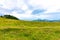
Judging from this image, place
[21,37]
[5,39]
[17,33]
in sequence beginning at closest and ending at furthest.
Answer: [5,39] → [21,37] → [17,33]

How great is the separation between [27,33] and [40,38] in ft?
14.7

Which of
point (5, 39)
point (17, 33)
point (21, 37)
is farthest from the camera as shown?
point (17, 33)

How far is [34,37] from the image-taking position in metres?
33.3

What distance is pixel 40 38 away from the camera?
108ft

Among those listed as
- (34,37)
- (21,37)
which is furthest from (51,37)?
(21,37)

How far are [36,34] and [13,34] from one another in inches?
200

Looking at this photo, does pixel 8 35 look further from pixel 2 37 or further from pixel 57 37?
pixel 57 37

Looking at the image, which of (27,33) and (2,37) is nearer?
(2,37)

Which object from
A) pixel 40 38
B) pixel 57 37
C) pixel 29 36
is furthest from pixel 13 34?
pixel 57 37

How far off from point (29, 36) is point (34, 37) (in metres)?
1.59

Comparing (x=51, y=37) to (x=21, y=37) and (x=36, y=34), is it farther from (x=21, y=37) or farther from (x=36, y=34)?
(x=21, y=37)

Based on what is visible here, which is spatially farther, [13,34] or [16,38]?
[13,34]

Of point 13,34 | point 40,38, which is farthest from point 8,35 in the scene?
point 40,38

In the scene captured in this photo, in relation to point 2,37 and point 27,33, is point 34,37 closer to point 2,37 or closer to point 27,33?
point 27,33
